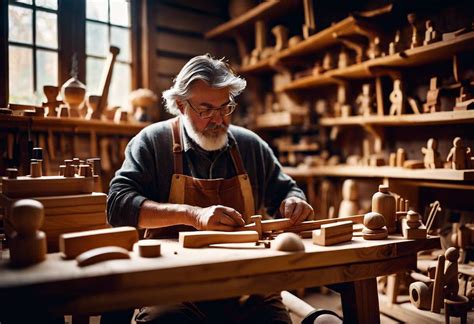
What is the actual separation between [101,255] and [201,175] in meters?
1.17

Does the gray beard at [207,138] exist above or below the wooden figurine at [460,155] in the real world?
above

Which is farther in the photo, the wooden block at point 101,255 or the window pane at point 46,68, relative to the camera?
the window pane at point 46,68

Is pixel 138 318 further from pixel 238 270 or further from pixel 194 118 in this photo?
pixel 194 118

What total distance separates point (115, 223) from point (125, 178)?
249mm

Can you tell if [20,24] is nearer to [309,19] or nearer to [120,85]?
[120,85]

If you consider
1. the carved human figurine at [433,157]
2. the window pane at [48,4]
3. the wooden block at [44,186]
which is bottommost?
the wooden block at [44,186]

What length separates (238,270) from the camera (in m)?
1.52

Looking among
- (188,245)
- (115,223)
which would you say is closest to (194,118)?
(115,223)

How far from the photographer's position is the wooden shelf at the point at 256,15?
4.28m

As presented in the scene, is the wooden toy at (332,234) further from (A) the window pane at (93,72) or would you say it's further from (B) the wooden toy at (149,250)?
(A) the window pane at (93,72)

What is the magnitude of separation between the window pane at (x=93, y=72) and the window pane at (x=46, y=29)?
349 mm

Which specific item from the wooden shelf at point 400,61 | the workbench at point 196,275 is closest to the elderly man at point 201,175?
the workbench at point 196,275

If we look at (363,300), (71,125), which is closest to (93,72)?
(71,125)

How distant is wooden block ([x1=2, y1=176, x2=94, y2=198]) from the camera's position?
173 cm
